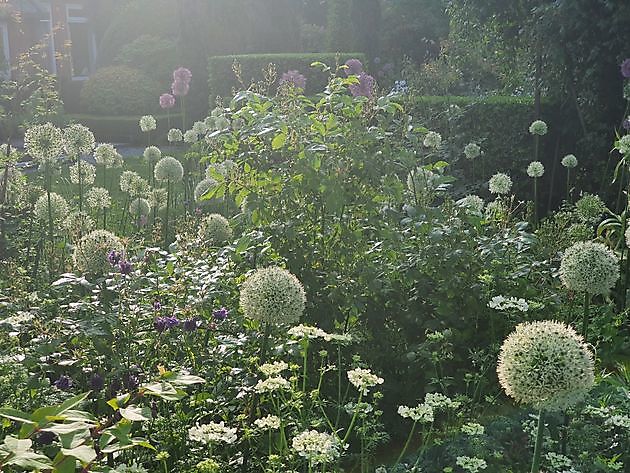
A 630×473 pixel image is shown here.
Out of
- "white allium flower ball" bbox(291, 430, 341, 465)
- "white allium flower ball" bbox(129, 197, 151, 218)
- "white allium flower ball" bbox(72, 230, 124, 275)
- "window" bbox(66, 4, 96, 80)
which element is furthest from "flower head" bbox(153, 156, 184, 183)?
"window" bbox(66, 4, 96, 80)

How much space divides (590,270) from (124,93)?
49.4 feet

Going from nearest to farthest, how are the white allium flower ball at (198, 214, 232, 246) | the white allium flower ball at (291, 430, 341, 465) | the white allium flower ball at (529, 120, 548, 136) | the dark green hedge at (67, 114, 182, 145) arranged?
the white allium flower ball at (291, 430, 341, 465), the white allium flower ball at (198, 214, 232, 246), the white allium flower ball at (529, 120, 548, 136), the dark green hedge at (67, 114, 182, 145)

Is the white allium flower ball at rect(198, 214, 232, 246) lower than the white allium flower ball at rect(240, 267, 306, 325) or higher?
lower

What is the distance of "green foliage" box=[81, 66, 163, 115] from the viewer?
16.7 metres

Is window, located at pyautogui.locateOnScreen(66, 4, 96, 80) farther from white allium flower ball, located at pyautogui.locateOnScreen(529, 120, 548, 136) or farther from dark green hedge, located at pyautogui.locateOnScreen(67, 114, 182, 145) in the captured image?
white allium flower ball, located at pyautogui.locateOnScreen(529, 120, 548, 136)

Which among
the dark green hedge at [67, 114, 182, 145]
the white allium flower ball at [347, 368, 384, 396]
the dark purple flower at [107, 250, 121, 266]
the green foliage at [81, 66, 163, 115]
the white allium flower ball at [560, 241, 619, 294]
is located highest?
the dark purple flower at [107, 250, 121, 266]

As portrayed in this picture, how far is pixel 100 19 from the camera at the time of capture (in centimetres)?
2355

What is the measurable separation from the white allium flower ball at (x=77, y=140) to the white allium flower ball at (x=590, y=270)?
307cm

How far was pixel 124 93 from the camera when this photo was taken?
16781mm

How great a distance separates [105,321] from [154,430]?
0.42 meters

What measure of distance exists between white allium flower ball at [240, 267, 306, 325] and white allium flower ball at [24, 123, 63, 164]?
8.10 ft

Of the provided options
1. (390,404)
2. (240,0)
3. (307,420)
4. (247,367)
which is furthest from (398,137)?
(240,0)

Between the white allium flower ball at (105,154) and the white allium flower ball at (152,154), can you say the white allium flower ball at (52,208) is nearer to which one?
the white allium flower ball at (105,154)

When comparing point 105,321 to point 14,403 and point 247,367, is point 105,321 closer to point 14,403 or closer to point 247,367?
point 14,403
